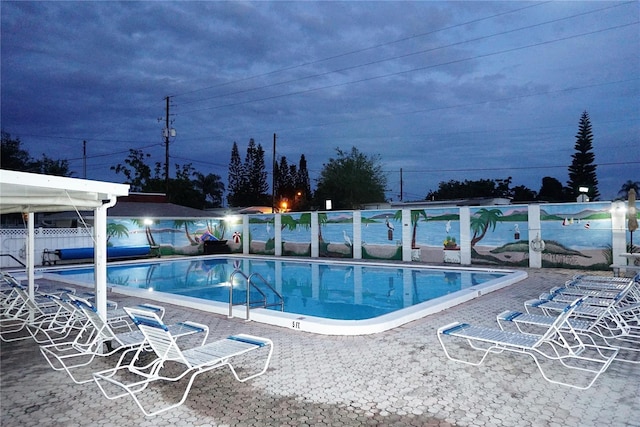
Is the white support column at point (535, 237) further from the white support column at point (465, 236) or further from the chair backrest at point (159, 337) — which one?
the chair backrest at point (159, 337)

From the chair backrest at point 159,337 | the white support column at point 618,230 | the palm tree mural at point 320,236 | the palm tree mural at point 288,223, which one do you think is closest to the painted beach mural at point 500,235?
the white support column at point 618,230

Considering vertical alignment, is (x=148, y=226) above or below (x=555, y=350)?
above

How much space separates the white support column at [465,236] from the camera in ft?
53.8

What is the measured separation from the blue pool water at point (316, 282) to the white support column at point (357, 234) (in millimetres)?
2012

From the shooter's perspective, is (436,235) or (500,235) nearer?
(500,235)

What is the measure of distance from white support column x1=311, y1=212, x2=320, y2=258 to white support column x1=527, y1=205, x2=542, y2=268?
9.66 m

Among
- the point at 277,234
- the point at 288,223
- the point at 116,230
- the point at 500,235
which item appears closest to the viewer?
the point at 500,235

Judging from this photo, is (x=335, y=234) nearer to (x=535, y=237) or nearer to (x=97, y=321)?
(x=535, y=237)

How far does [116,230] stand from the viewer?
65.6 feet

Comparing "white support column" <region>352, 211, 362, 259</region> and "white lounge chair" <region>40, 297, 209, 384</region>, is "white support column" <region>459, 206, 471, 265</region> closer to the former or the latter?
"white support column" <region>352, 211, 362, 259</region>

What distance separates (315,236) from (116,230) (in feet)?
32.2

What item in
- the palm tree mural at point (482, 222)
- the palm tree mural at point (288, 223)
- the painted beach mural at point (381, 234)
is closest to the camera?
the palm tree mural at point (482, 222)

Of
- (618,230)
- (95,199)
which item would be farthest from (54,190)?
(618,230)

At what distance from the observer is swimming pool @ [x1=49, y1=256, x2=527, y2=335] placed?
693cm
